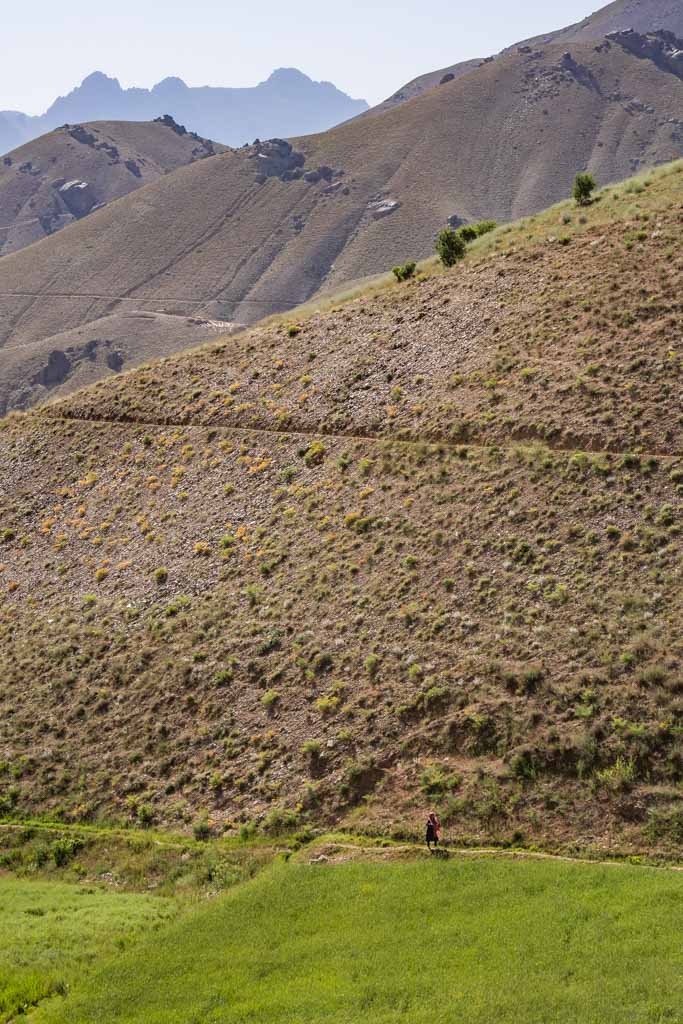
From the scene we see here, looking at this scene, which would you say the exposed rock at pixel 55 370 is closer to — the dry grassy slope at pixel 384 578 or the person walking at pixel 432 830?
the dry grassy slope at pixel 384 578

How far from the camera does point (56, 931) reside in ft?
66.2

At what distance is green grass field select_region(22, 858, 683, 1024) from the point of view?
15359 millimetres

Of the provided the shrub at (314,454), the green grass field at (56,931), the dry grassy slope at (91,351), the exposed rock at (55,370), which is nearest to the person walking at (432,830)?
the green grass field at (56,931)

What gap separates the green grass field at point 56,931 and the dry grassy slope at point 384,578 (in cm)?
326

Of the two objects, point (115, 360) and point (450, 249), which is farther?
point (115, 360)

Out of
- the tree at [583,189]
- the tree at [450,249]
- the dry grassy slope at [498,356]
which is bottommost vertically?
the dry grassy slope at [498,356]

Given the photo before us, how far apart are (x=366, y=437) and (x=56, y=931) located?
22.2 meters

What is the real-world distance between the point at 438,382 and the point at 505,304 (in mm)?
5828

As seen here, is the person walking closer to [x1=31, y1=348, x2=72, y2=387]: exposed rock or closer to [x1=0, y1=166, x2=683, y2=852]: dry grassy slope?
[x1=0, y1=166, x2=683, y2=852]: dry grassy slope

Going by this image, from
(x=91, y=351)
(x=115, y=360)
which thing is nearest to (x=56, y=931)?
(x=115, y=360)

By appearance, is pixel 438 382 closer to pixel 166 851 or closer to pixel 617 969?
pixel 166 851

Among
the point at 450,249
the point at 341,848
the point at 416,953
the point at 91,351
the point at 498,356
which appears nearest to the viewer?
the point at 416,953

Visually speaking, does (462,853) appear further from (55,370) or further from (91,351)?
(91,351)

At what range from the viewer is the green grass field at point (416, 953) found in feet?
50.4
